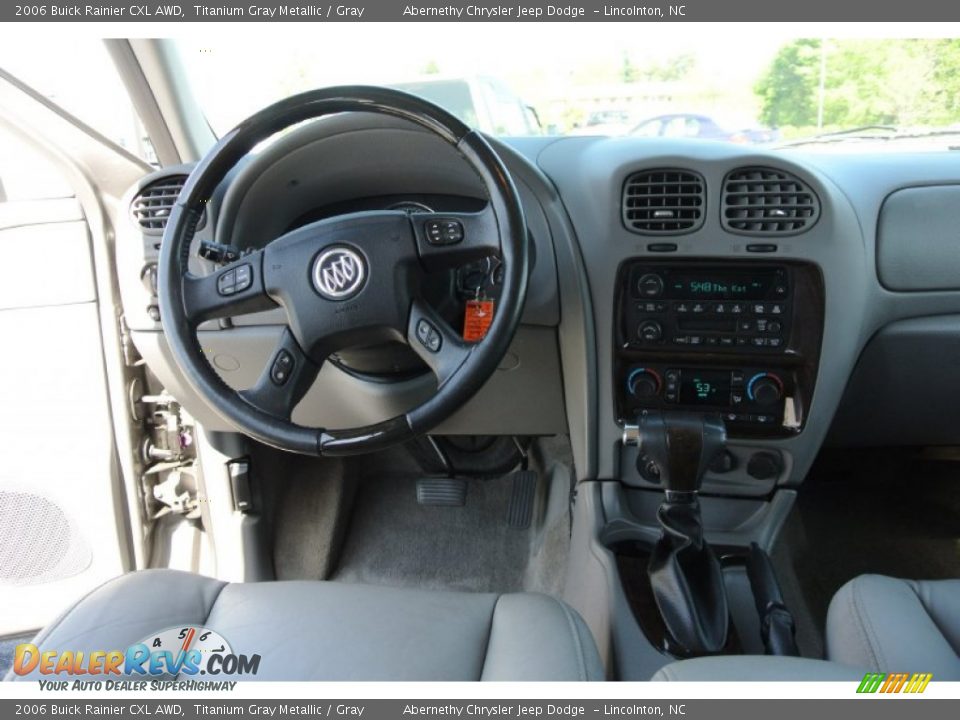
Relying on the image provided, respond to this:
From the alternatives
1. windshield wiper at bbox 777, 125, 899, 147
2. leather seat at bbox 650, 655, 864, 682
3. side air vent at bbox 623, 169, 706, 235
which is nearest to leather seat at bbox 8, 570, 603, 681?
leather seat at bbox 650, 655, 864, 682

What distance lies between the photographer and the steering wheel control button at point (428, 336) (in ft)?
3.77

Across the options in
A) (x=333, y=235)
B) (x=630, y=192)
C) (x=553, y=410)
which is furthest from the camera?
(x=553, y=410)

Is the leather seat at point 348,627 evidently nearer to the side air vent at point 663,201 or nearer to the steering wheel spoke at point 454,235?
the steering wheel spoke at point 454,235

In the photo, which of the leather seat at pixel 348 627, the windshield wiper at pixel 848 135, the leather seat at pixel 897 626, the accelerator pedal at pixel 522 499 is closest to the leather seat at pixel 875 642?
the leather seat at pixel 897 626

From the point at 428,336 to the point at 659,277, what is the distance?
21.3 inches

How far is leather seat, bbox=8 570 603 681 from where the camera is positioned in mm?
973

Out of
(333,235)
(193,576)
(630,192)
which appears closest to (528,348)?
(630,192)

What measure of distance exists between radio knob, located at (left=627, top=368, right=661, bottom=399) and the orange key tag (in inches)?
14.3

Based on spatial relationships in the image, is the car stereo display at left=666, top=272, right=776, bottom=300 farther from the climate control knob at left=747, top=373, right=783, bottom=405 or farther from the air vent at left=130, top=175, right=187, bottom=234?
the air vent at left=130, top=175, right=187, bottom=234

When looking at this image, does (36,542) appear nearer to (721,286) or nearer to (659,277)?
(659,277)

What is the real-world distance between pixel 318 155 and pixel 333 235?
286 mm

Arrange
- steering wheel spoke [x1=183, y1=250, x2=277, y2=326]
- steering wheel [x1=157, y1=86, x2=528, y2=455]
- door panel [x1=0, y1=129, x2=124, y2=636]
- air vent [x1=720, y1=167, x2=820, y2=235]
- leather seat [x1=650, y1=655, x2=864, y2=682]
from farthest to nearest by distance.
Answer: door panel [x1=0, y1=129, x2=124, y2=636]
air vent [x1=720, y1=167, x2=820, y2=235]
steering wheel spoke [x1=183, y1=250, x2=277, y2=326]
steering wheel [x1=157, y1=86, x2=528, y2=455]
leather seat [x1=650, y1=655, x2=864, y2=682]
